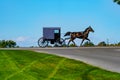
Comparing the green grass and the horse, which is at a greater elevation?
the horse

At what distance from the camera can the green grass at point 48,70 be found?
65.1ft

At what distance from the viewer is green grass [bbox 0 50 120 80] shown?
1983 cm

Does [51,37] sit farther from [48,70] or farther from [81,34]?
[48,70]

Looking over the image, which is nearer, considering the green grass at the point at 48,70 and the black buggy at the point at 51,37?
the green grass at the point at 48,70

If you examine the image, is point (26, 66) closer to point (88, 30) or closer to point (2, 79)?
point (2, 79)

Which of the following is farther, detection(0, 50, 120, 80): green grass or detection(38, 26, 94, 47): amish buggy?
detection(38, 26, 94, 47): amish buggy

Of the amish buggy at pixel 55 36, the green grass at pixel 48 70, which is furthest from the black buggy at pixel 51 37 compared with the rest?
the green grass at pixel 48 70

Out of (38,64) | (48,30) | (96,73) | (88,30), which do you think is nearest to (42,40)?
(48,30)

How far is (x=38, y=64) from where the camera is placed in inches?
939

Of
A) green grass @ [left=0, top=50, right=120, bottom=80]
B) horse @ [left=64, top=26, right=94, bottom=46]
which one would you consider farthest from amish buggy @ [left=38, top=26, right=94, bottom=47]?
green grass @ [left=0, top=50, right=120, bottom=80]

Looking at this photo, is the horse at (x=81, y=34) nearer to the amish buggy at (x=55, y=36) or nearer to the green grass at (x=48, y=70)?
the amish buggy at (x=55, y=36)

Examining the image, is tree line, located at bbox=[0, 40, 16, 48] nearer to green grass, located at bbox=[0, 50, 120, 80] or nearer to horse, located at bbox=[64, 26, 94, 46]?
horse, located at bbox=[64, 26, 94, 46]

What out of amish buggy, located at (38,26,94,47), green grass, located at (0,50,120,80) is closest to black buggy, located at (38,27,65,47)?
amish buggy, located at (38,26,94,47)

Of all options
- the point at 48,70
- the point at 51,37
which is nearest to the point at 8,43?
the point at 51,37
